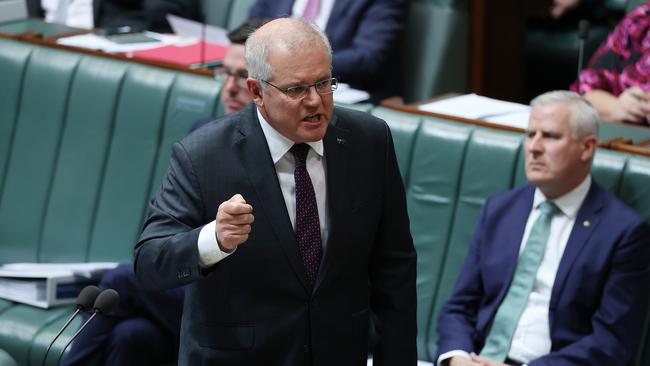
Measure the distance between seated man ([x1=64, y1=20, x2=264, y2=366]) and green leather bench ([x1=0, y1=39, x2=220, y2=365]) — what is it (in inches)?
20.6

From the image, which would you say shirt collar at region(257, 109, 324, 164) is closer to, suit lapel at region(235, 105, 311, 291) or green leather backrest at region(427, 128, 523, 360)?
suit lapel at region(235, 105, 311, 291)

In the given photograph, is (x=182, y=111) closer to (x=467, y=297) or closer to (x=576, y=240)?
(x=467, y=297)

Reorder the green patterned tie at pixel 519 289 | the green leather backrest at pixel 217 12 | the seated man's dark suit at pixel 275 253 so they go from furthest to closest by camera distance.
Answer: the green leather backrest at pixel 217 12 < the green patterned tie at pixel 519 289 < the seated man's dark suit at pixel 275 253

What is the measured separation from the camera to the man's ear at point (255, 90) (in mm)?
2461

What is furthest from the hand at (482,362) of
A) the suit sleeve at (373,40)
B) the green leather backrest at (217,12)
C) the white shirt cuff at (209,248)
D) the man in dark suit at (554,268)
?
the green leather backrest at (217,12)

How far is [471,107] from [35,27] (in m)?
1.73

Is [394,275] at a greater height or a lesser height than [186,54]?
greater

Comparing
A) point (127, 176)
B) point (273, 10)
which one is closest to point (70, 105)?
point (127, 176)

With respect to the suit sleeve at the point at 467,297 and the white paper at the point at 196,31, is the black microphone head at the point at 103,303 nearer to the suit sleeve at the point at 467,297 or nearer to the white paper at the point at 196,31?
the suit sleeve at the point at 467,297

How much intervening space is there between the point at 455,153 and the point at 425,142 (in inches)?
3.9

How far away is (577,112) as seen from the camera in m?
3.44

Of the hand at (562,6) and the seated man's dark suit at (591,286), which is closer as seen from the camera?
the seated man's dark suit at (591,286)

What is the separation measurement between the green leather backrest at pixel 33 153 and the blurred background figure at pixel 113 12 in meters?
0.80

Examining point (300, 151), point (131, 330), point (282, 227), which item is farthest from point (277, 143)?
point (131, 330)
